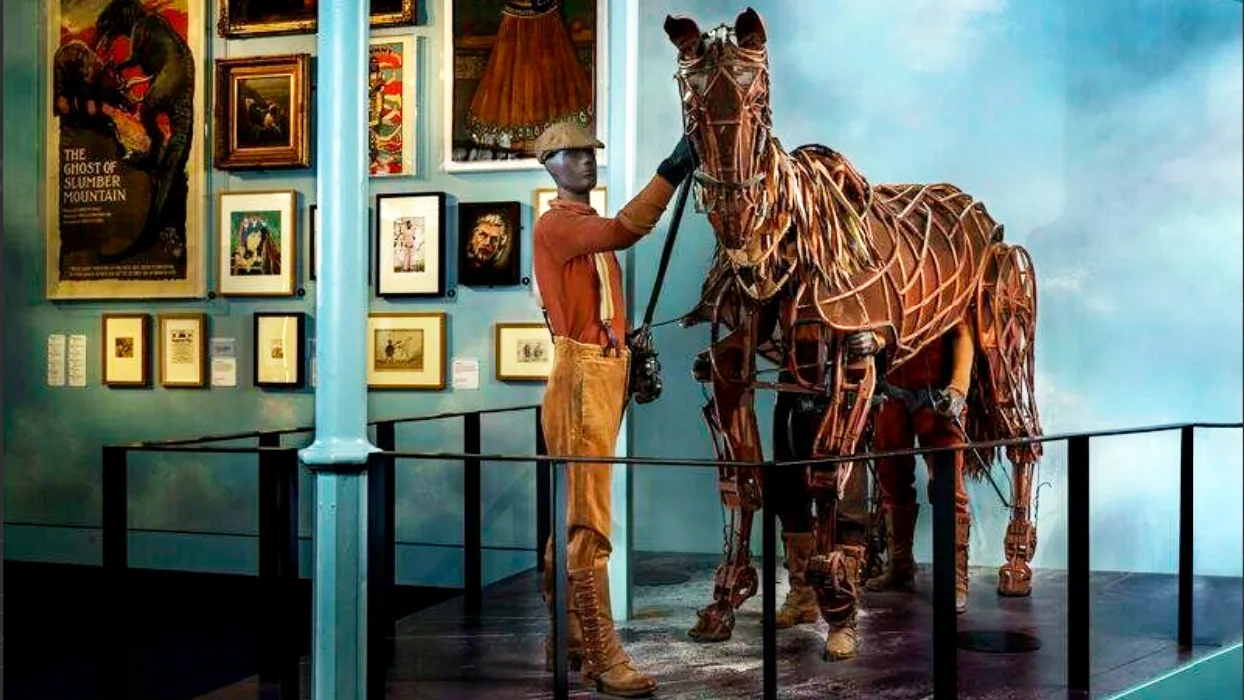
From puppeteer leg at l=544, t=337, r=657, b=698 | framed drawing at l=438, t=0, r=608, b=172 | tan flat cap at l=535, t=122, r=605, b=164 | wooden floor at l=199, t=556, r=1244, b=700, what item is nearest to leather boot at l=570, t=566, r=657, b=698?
puppeteer leg at l=544, t=337, r=657, b=698

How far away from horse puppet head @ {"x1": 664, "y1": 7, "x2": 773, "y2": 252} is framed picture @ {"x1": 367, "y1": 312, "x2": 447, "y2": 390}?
3.30m

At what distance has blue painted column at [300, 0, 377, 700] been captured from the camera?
4.46m

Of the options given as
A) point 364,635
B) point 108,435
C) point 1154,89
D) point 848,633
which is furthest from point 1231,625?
point 108,435

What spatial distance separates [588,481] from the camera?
4.68 m

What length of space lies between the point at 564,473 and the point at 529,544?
3416mm

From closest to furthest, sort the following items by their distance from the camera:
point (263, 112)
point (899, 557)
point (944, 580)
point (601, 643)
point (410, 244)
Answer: point (944, 580) → point (601, 643) → point (899, 557) → point (410, 244) → point (263, 112)

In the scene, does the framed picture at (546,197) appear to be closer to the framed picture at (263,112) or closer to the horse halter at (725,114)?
the framed picture at (263,112)

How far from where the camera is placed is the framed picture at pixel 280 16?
765 cm

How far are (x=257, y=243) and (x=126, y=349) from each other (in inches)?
38.0

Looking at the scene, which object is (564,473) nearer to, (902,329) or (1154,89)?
(902,329)

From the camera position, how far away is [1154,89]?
7.16 m

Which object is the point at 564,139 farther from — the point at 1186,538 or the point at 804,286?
the point at 1186,538

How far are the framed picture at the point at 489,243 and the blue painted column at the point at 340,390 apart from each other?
9.67 ft

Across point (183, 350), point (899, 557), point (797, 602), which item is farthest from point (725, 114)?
point (183, 350)
